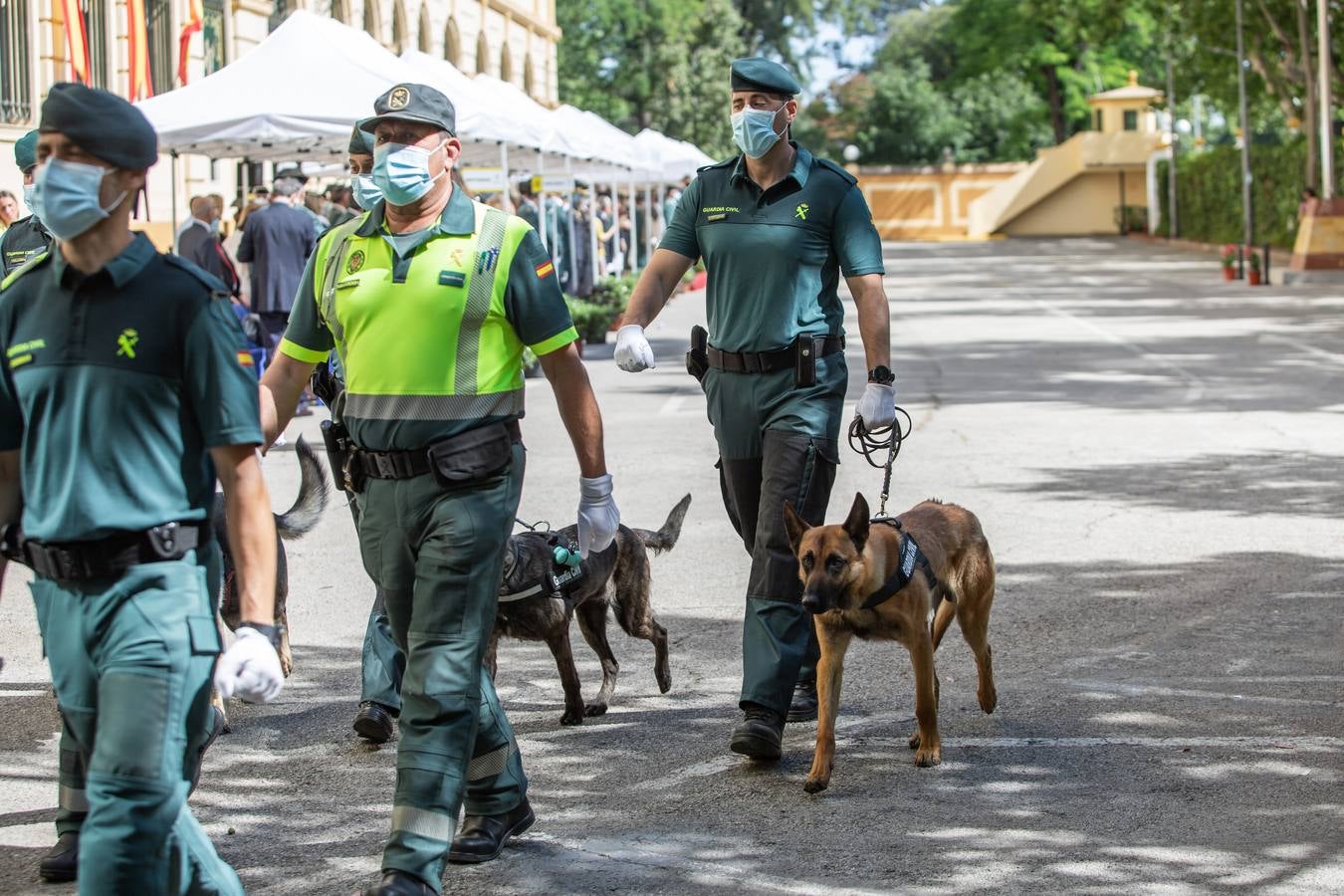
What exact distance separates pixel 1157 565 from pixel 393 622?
5.16 metres

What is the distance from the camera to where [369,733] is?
6.05m

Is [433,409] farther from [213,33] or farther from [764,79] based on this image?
[213,33]

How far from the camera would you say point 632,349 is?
6043 mm

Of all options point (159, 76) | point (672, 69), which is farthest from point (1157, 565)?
point (672, 69)

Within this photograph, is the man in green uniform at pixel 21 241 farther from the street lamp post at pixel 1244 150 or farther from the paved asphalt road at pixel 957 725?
the street lamp post at pixel 1244 150

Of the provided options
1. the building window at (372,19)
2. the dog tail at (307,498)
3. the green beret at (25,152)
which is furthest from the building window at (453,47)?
the dog tail at (307,498)

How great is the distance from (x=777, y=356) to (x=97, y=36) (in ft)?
64.5

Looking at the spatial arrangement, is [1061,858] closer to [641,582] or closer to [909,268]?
[641,582]

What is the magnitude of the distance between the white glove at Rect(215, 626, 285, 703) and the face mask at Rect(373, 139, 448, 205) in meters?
1.36

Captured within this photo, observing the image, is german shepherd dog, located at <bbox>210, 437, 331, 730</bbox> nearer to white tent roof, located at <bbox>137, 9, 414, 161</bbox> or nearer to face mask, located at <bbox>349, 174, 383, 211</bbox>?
face mask, located at <bbox>349, 174, 383, 211</bbox>

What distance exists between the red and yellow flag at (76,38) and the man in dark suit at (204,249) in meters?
5.53

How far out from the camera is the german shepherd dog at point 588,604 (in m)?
6.13

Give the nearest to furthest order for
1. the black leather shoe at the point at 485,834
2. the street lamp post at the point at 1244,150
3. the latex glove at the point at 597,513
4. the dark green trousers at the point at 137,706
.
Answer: the dark green trousers at the point at 137,706
the black leather shoe at the point at 485,834
the latex glove at the point at 597,513
the street lamp post at the point at 1244,150

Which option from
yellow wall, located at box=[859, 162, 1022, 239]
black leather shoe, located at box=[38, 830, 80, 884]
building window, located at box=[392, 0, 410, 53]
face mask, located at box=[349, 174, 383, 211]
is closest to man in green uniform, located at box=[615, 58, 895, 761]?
face mask, located at box=[349, 174, 383, 211]
